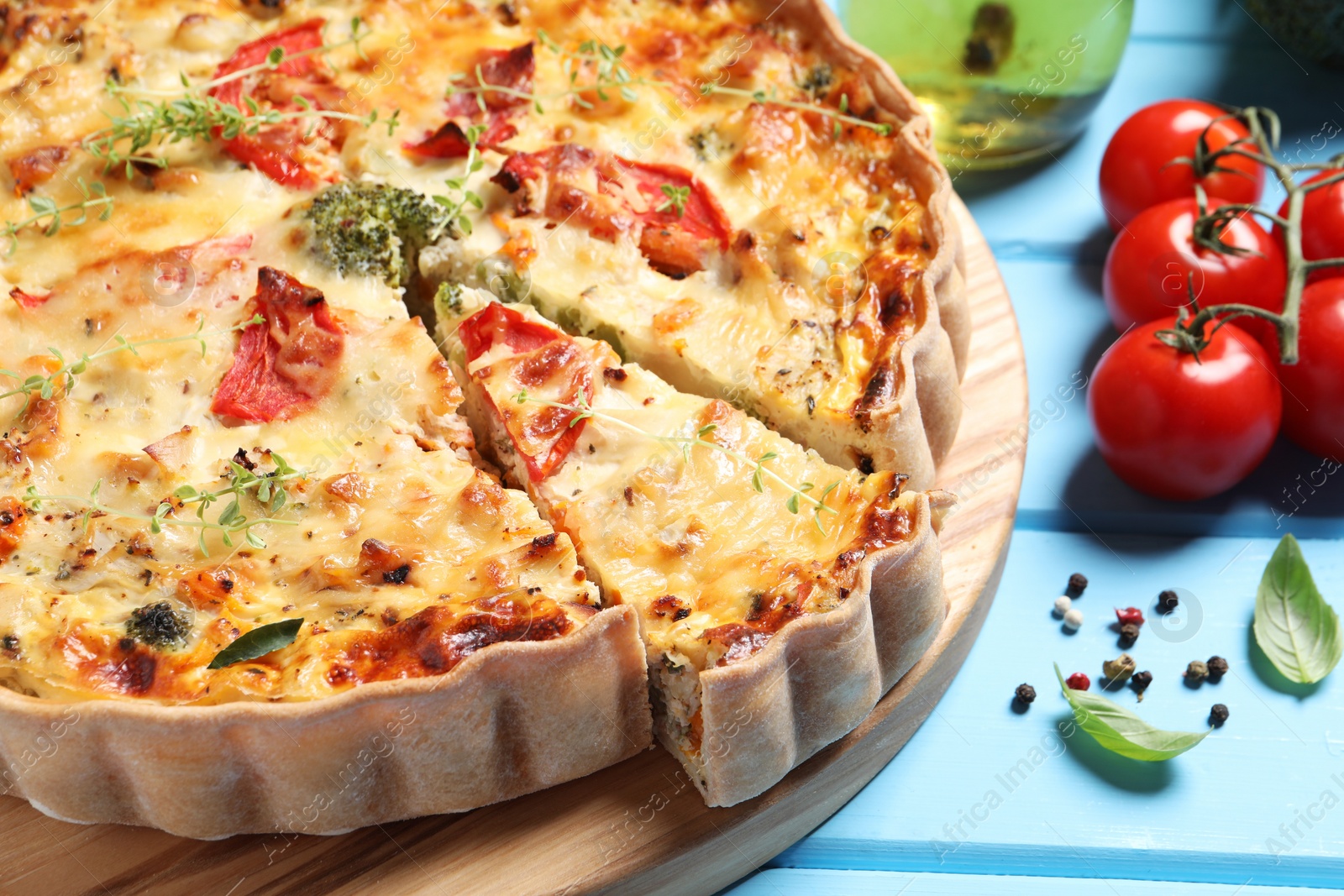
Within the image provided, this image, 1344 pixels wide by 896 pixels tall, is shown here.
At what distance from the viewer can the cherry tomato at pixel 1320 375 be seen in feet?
12.3

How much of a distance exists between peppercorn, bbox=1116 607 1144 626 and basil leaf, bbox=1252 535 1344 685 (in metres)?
0.29

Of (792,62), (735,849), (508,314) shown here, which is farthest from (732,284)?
(735,849)

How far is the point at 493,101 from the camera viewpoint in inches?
152

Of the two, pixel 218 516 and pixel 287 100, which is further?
pixel 287 100

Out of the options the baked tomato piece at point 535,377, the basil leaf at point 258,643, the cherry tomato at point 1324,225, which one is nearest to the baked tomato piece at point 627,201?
the baked tomato piece at point 535,377

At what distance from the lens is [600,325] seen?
346 cm

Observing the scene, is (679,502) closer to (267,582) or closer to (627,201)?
(267,582)

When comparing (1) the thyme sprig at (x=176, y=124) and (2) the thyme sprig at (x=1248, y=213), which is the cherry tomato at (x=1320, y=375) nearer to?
(2) the thyme sprig at (x=1248, y=213)

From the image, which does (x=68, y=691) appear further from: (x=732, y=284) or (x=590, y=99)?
(x=590, y=99)

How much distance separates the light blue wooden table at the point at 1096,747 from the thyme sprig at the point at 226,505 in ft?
4.56

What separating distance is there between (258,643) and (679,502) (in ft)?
3.11

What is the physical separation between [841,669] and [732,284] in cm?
115

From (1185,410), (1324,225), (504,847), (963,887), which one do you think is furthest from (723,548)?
(1324,225)

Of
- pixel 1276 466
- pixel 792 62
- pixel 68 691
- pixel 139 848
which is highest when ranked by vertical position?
pixel 792 62
